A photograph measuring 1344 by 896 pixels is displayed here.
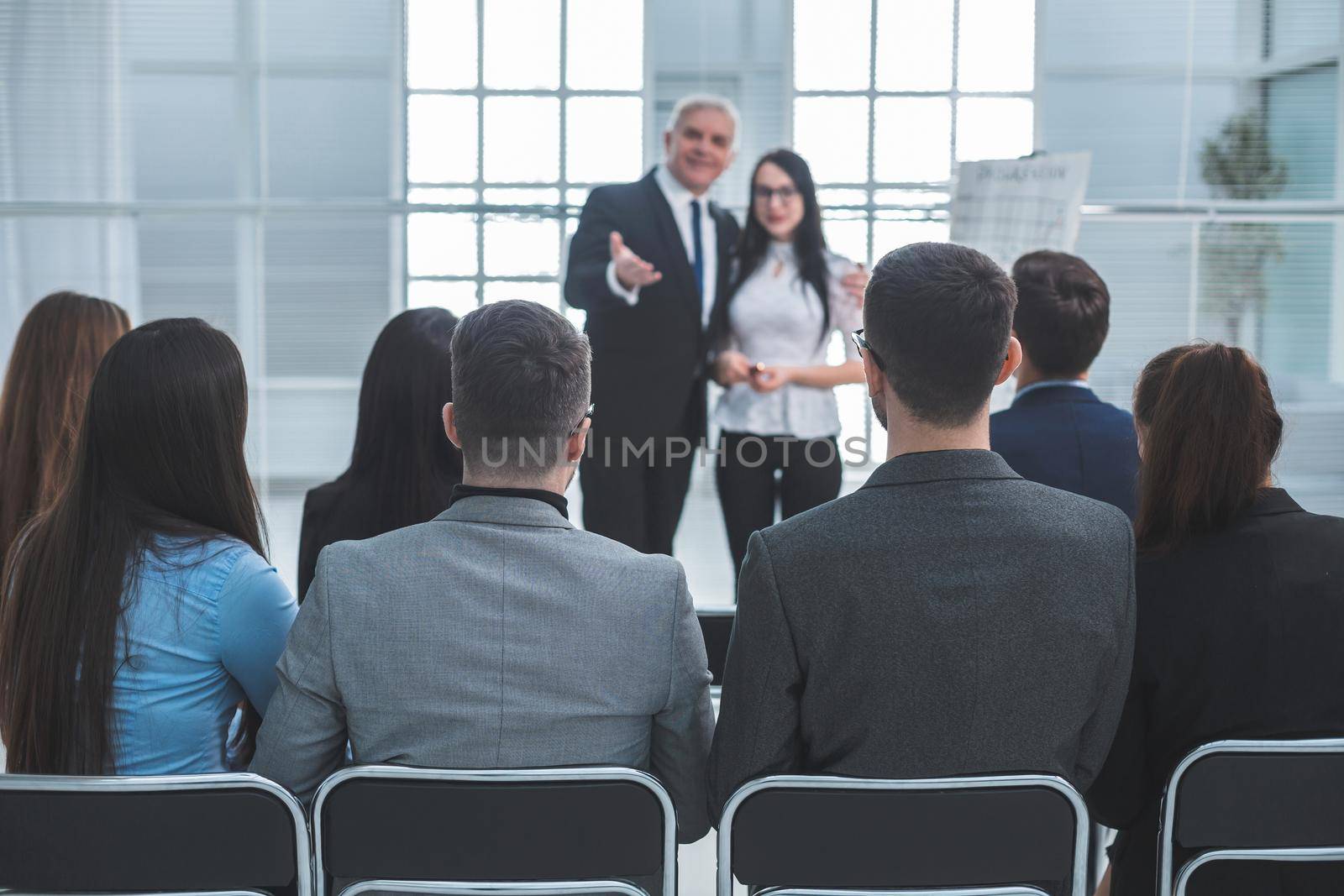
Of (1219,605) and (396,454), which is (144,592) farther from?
(1219,605)

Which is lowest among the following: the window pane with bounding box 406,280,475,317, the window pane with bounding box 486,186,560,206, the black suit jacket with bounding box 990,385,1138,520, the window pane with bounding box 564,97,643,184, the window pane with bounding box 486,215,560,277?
the black suit jacket with bounding box 990,385,1138,520

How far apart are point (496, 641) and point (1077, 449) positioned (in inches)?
52.6

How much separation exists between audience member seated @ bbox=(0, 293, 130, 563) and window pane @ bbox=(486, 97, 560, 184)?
1.88m

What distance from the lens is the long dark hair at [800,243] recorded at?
3.33 m

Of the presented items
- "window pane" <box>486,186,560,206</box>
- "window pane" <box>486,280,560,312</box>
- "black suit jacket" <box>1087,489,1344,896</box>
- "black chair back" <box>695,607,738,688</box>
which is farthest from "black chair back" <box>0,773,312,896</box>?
"window pane" <box>486,186,560,206</box>

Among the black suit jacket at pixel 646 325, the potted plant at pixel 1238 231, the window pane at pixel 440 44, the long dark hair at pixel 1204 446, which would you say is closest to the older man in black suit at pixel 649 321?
the black suit jacket at pixel 646 325

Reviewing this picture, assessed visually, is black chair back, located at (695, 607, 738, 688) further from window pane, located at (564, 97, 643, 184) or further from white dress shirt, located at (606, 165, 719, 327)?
window pane, located at (564, 97, 643, 184)

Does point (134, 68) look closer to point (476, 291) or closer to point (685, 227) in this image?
point (476, 291)

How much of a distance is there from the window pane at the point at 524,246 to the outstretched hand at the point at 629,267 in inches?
34.3

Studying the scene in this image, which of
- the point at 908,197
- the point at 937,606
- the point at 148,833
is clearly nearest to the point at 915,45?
the point at 908,197

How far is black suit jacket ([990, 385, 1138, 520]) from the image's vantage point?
2.13 metres

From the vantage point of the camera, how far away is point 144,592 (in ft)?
4.67

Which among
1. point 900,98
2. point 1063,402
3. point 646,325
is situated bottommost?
point 1063,402

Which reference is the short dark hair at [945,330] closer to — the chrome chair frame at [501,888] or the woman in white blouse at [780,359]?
the chrome chair frame at [501,888]
